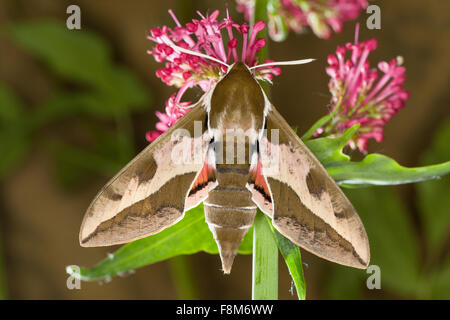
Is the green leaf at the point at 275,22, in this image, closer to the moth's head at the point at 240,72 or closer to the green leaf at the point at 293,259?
the moth's head at the point at 240,72

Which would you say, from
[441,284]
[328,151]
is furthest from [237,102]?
[441,284]

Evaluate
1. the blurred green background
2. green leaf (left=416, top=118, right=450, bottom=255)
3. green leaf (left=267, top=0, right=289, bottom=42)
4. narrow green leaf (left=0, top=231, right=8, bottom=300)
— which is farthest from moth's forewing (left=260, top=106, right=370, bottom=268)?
narrow green leaf (left=0, top=231, right=8, bottom=300)

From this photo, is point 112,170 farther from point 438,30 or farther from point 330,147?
point 438,30

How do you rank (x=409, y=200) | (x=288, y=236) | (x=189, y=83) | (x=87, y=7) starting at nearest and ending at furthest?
(x=288, y=236) < (x=189, y=83) < (x=87, y=7) < (x=409, y=200)

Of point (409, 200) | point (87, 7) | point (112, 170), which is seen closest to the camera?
point (112, 170)

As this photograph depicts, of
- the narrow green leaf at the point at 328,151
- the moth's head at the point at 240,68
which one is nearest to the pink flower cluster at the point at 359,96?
the narrow green leaf at the point at 328,151

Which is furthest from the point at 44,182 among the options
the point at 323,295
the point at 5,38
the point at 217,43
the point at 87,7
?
the point at 217,43
